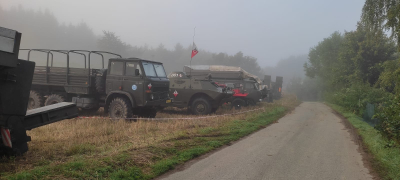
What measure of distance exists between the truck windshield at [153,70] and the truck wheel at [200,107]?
283 centimetres

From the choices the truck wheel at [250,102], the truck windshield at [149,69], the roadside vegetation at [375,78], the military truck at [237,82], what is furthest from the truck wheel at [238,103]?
the truck windshield at [149,69]

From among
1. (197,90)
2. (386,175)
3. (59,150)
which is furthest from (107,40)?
(386,175)

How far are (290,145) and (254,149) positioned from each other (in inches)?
51.3

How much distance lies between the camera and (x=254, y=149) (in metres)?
7.62

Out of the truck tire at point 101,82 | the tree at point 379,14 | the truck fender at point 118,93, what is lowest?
the truck fender at point 118,93

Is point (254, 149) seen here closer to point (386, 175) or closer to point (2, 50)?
point (386, 175)

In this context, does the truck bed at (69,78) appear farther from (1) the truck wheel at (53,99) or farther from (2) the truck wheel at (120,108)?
(2) the truck wheel at (120,108)

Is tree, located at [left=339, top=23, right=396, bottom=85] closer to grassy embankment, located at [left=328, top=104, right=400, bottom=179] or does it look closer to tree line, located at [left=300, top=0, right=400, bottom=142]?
tree line, located at [left=300, top=0, right=400, bottom=142]

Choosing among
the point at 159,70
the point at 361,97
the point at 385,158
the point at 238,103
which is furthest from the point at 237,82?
the point at 385,158

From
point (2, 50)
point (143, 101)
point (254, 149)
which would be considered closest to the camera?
point (2, 50)

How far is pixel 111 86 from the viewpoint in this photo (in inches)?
457

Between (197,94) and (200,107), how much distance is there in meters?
0.69

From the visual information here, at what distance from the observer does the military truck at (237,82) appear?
64.8 feet

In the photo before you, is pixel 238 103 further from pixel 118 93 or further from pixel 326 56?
pixel 326 56
